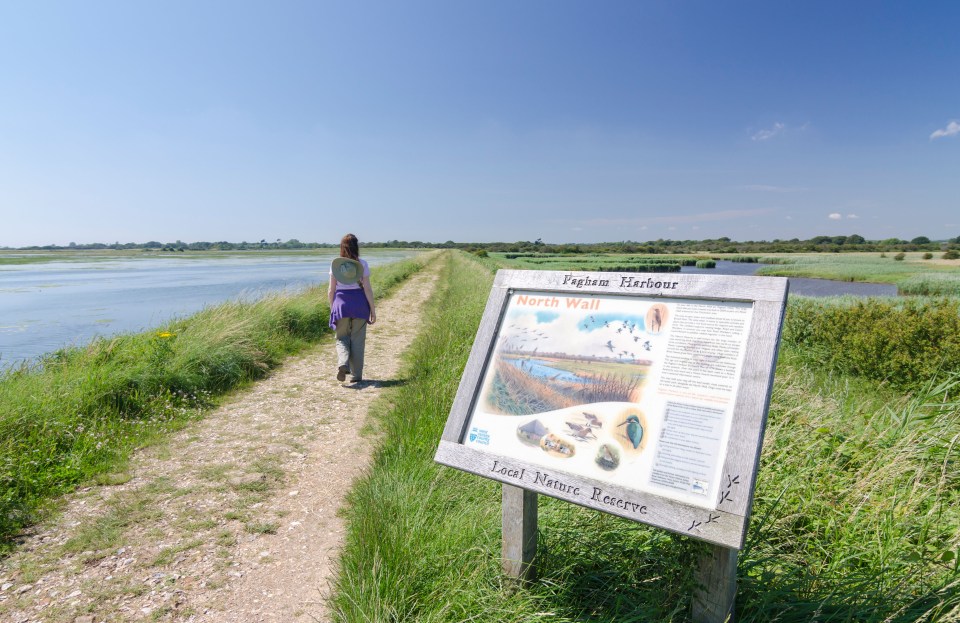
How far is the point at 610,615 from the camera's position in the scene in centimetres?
221

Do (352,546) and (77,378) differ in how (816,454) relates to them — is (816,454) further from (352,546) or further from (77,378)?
(77,378)

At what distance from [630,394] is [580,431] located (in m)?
0.25

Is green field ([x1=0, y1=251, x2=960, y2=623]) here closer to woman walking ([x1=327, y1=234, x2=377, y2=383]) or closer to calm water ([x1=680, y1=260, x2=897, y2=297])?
woman walking ([x1=327, y1=234, x2=377, y2=383])

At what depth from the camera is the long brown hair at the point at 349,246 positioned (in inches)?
277

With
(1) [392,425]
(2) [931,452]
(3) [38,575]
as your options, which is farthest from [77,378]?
(2) [931,452]

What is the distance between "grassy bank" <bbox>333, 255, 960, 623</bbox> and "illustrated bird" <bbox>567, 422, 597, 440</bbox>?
75 centimetres

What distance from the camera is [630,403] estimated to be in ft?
6.04

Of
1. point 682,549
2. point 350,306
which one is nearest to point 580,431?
point 682,549

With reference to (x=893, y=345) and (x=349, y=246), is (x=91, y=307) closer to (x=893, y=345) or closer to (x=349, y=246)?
(x=349, y=246)

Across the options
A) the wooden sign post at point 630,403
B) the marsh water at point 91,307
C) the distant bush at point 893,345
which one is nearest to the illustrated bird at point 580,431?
the wooden sign post at point 630,403

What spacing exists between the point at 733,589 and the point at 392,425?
3.77m

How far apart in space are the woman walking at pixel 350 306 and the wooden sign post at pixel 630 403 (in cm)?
509

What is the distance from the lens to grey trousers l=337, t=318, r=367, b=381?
7.14 m

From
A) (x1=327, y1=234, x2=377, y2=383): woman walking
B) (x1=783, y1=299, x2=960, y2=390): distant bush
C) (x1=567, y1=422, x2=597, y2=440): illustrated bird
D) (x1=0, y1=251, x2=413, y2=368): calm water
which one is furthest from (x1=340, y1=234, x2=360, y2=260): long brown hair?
(x1=783, y1=299, x2=960, y2=390): distant bush
